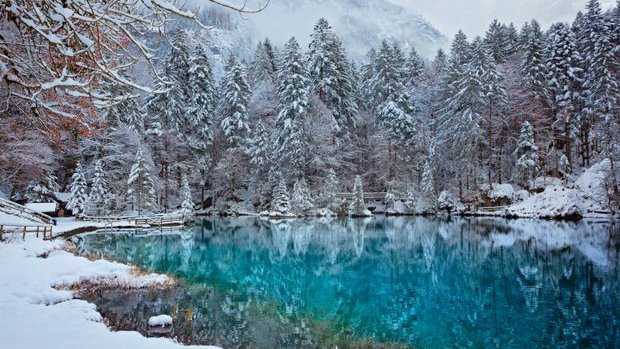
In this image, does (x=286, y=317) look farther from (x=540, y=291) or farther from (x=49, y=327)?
(x=540, y=291)

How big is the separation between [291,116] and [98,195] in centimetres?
2050

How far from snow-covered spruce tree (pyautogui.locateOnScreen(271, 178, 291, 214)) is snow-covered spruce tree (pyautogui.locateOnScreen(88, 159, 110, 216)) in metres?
15.1

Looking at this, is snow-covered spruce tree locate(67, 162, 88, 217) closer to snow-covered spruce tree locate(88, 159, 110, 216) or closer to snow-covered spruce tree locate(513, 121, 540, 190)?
snow-covered spruce tree locate(88, 159, 110, 216)

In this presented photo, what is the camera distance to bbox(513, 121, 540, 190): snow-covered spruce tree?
127ft

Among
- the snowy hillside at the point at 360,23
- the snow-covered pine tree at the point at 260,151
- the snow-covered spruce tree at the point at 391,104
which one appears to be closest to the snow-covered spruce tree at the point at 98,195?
the snow-covered pine tree at the point at 260,151

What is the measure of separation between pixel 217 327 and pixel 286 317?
6.40ft

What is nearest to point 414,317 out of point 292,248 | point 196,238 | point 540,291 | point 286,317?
point 286,317

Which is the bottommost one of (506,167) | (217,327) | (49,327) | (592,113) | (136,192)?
(217,327)

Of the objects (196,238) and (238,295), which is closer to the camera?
(238,295)

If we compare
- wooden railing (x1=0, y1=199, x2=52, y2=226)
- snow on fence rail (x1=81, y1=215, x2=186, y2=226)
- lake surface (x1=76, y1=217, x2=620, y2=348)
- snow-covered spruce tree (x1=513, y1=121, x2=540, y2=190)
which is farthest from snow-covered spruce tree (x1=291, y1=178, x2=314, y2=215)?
wooden railing (x1=0, y1=199, x2=52, y2=226)

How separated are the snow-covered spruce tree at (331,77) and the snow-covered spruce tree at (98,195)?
24627 millimetres

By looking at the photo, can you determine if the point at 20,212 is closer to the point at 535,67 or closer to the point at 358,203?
the point at 358,203

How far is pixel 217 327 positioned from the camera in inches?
408

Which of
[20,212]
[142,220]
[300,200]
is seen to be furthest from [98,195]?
[300,200]
